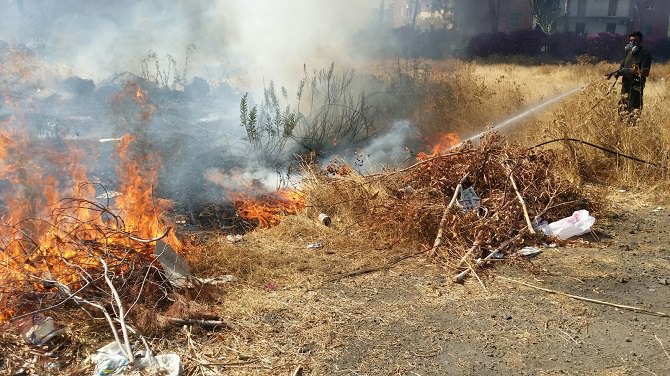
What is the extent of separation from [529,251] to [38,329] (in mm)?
3752

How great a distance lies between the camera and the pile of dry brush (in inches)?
180

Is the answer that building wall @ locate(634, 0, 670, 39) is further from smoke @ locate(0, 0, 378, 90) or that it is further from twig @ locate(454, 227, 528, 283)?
twig @ locate(454, 227, 528, 283)

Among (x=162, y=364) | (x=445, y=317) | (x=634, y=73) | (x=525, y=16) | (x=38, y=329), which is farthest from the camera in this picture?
(x=525, y=16)

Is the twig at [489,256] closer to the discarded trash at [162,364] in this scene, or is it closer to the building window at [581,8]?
the discarded trash at [162,364]

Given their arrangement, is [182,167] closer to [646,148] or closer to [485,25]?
[646,148]

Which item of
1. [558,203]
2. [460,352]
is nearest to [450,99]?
[558,203]

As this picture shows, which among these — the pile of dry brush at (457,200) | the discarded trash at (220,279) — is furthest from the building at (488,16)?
Answer: the discarded trash at (220,279)

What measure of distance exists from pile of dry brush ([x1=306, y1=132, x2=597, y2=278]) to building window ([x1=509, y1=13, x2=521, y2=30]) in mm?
35067

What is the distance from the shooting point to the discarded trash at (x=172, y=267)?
12.1ft

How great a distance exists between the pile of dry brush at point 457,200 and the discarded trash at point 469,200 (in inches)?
2.2

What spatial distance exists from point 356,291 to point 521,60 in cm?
2273

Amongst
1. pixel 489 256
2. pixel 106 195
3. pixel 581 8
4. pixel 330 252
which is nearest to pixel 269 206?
pixel 330 252

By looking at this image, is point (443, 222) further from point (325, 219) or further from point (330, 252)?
point (325, 219)

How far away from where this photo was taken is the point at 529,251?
14.7ft
